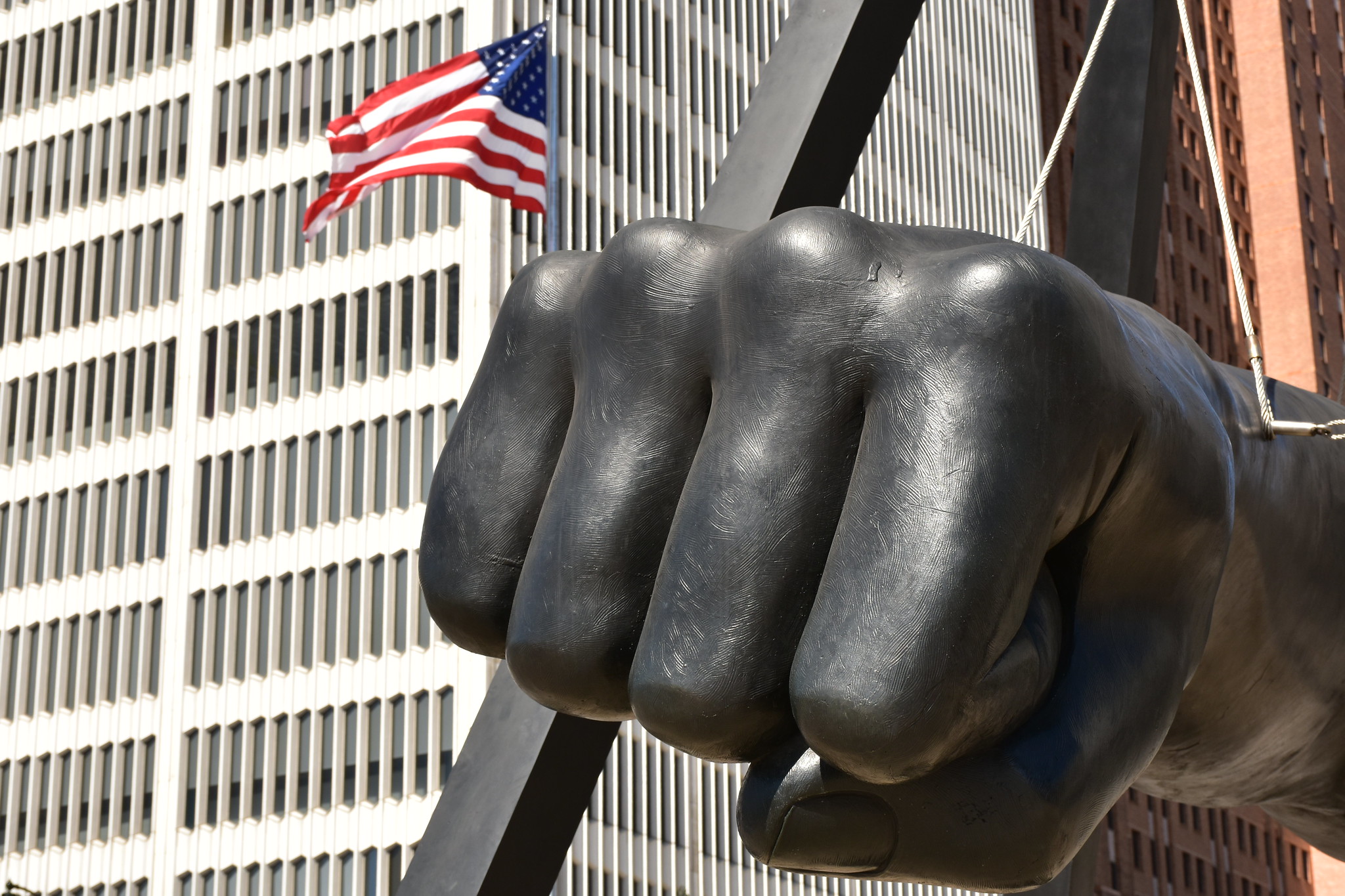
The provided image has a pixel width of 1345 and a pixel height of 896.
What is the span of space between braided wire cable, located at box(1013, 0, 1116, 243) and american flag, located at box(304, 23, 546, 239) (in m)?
19.0

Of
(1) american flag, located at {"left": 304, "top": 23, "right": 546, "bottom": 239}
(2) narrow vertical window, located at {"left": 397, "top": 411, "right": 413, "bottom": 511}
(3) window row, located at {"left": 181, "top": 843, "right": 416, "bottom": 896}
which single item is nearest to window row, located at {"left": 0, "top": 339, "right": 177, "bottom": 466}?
(2) narrow vertical window, located at {"left": 397, "top": 411, "right": 413, "bottom": 511}

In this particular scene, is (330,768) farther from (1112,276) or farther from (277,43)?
(1112,276)

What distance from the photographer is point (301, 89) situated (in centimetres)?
5109

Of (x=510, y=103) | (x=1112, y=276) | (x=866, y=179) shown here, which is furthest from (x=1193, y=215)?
(x=1112, y=276)

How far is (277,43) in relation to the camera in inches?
2044

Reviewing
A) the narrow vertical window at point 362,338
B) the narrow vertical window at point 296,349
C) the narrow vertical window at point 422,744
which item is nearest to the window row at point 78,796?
the narrow vertical window at point 422,744

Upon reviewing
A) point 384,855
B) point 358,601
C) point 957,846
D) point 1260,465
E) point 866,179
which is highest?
point 1260,465

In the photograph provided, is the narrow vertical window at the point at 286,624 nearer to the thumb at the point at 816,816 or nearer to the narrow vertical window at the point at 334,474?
the narrow vertical window at the point at 334,474

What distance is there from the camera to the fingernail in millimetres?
1616

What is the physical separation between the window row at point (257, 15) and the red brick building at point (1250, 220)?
97.8 feet

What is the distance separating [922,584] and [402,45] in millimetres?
49907

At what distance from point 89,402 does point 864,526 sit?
172 ft

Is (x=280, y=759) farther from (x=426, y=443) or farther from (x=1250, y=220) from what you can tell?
(x=1250, y=220)

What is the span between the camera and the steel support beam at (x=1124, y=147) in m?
2.99
